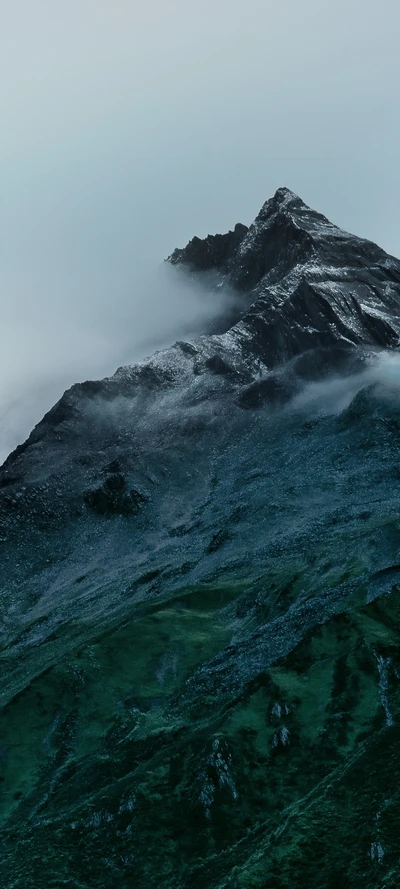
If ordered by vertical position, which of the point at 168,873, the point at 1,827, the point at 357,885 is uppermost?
the point at 1,827

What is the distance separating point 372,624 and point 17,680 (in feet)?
177

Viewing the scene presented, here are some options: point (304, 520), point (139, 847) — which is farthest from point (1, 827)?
point (304, 520)

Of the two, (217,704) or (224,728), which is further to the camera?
(217,704)

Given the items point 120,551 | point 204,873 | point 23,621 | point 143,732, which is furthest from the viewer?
point 120,551

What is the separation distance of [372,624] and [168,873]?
44.0m

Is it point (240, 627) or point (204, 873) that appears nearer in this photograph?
point (204, 873)

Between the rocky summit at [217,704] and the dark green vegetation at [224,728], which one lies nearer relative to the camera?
the dark green vegetation at [224,728]

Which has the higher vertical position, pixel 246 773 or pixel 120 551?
pixel 120 551

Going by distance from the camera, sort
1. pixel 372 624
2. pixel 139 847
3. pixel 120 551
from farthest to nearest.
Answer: pixel 120 551, pixel 372 624, pixel 139 847

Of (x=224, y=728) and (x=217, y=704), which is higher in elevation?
(x=224, y=728)

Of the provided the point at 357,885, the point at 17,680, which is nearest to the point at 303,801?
the point at 357,885

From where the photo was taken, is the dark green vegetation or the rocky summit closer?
the dark green vegetation

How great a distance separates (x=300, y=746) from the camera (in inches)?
3423

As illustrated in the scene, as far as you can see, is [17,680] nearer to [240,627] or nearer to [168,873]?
[240,627]
